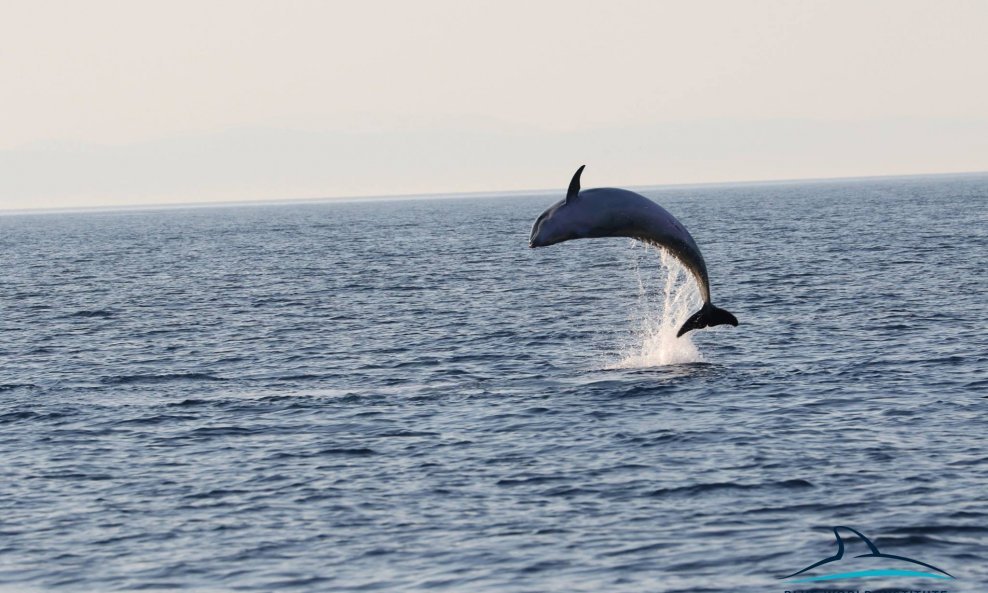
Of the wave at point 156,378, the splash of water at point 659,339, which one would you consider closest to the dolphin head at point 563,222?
the splash of water at point 659,339

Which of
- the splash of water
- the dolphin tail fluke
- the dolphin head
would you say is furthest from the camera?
the splash of water

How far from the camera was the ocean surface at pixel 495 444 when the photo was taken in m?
21.8

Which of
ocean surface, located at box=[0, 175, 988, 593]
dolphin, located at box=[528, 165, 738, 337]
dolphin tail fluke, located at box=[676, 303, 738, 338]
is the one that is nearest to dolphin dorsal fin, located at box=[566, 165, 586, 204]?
dolphin, located at box=[528, 165, 738, 337]

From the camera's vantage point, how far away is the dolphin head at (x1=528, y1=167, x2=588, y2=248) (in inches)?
981

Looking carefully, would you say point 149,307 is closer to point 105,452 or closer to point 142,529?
point 105,452

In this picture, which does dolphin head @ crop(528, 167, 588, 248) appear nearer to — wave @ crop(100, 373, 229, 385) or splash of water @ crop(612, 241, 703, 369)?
splash of water @ crop(612, 241, 703, 369)

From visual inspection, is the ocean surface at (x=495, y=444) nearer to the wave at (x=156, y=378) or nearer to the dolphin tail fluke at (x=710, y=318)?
the wave at (x=156, y=378)

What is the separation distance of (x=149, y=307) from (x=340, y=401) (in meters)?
33.6

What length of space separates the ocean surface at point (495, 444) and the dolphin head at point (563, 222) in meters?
4.86

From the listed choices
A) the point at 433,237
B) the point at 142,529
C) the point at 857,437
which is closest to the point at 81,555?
the point at 142,529

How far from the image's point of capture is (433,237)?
150500mm

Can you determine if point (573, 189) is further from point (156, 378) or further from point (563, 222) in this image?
point (156, 378)

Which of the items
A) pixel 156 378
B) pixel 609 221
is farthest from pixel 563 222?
pixel 156 378

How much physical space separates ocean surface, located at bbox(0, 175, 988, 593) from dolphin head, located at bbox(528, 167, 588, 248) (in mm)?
4863
